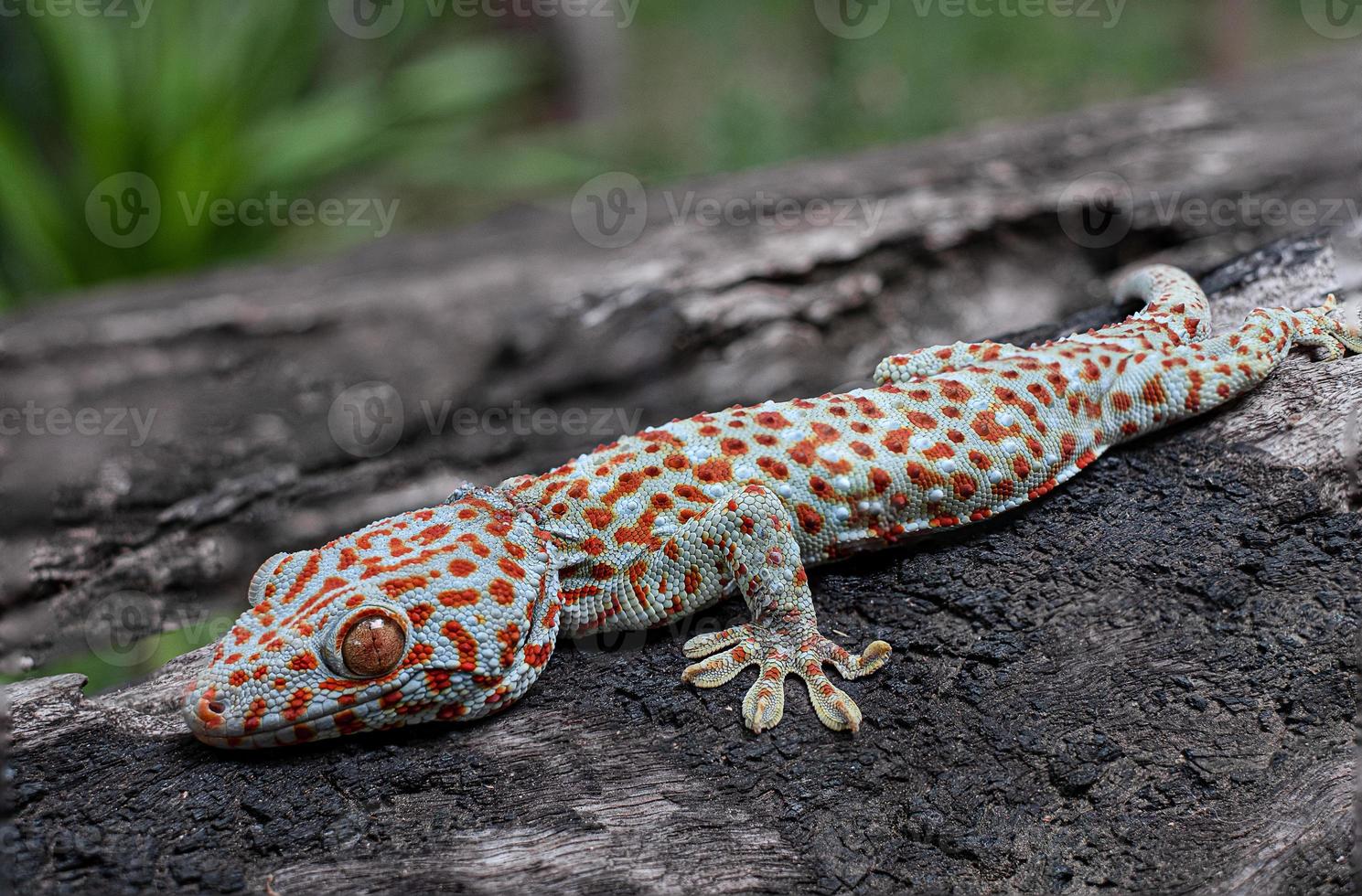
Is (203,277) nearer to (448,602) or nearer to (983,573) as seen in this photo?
(448,602)

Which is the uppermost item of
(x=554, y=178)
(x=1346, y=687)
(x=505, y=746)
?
(x=554, y=178)

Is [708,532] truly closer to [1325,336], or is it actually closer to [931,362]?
[931,362]

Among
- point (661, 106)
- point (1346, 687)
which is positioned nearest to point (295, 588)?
point (1346, 687)

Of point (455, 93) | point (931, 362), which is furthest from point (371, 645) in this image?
point (455, 93)

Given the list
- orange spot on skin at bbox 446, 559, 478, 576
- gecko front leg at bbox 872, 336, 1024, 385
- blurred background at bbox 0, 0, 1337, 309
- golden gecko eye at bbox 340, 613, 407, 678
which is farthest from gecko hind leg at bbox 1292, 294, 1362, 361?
blurred background at bbox 0, 0, 1337, 309

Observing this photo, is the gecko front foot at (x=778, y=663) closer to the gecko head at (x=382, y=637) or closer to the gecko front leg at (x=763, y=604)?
the gecko front leg at (x=763, y=604)

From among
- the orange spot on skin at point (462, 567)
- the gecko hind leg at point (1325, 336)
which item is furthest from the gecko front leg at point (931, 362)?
the orange spot on skin at point (462, 567)

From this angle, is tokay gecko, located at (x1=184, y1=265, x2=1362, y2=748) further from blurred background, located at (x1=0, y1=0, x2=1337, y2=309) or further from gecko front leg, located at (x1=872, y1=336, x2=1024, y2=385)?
blurred background, located at (x1=0, y1=0, x2=1337, y2=309)
